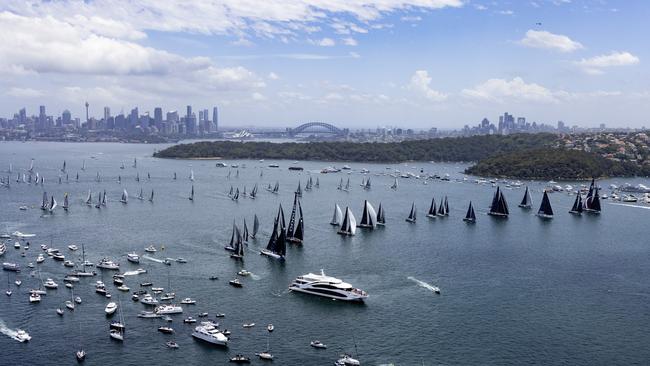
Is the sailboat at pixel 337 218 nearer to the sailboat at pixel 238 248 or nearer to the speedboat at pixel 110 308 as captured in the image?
the sailboat at pixel 238 248

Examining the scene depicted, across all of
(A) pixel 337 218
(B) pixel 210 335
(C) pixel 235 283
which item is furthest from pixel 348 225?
(B) pixel 210 335

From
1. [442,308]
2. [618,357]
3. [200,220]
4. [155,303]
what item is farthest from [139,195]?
[618,357]

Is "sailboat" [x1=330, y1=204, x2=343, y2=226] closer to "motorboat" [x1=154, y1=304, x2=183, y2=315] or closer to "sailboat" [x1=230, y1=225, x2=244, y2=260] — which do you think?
"sailboat" [x1=230, y1=225, x2=244, y2=260]

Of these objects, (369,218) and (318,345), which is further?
(369,218)

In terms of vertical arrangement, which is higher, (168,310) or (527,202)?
(527,202)

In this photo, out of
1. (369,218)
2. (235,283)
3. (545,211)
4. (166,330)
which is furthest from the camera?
(545,211)

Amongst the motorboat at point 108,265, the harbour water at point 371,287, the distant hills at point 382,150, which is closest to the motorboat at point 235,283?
the harbour water at point 371,287

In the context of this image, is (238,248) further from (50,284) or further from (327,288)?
(50,284)
